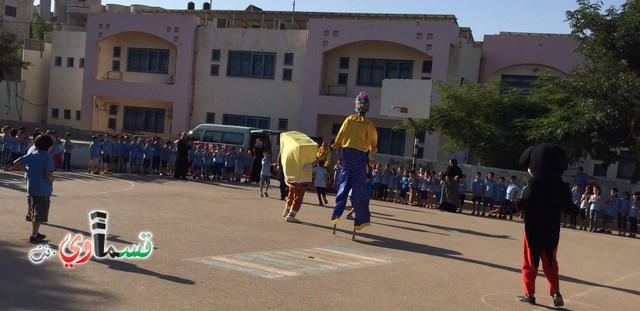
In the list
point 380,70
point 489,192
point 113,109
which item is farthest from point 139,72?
point 489,192

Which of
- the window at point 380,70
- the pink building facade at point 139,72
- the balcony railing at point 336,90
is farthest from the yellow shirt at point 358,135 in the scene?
the pink building facade at point 139,72

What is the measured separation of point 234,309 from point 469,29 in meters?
34.3

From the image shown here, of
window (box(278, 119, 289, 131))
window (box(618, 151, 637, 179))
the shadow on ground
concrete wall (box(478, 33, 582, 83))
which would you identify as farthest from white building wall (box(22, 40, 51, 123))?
the shadow on ground

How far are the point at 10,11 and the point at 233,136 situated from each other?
5084 centimetres

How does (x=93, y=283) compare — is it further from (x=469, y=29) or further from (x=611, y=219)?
(x=469, y=29)

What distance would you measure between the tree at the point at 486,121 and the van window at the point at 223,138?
301 inches

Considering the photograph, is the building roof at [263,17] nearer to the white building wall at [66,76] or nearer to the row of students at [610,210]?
the white building wall at [66,76]

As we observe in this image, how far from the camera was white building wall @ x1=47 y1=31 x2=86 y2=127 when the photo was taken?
142 feet

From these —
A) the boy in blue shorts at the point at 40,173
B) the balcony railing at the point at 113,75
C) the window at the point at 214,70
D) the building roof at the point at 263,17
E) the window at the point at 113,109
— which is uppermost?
the building roof at the point at 263,17

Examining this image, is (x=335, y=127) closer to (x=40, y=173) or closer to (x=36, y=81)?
(x=36, y=81)

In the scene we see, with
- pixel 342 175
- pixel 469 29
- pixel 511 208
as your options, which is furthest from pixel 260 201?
pixel 469 29

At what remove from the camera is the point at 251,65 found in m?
38.2

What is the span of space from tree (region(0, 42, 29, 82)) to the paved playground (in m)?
29.9

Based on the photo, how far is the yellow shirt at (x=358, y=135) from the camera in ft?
43.6
